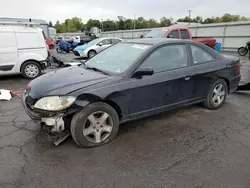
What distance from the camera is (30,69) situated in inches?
295

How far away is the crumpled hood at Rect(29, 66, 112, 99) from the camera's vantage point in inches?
110

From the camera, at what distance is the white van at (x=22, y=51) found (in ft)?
22.5

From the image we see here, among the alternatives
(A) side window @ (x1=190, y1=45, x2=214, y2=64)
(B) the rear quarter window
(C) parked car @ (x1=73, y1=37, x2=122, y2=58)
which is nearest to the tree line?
(C) parked car @ (x1=73, y1=37, x2=122, y2=58)

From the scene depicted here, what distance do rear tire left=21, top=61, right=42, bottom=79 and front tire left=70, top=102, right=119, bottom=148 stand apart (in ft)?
18.3

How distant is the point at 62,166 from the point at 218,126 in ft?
9.08

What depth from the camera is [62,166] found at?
2574mm

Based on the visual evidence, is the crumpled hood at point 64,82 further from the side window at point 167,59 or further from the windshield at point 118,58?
the side window at point 167,59

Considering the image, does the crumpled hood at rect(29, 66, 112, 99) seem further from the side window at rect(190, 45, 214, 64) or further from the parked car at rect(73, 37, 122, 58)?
the parked car at rect(73, 37, 122, 58)

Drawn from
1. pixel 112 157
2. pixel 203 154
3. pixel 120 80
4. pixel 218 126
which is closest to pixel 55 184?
pixel 112 157

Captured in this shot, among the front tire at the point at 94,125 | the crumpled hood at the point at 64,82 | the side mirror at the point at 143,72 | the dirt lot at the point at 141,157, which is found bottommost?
the dirt lot at the point at 141,157

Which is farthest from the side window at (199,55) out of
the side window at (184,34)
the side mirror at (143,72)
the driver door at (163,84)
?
the side window at (184,34)

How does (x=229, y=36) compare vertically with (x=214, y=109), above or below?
above

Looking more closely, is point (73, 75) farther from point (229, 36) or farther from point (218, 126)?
point (229, 36)

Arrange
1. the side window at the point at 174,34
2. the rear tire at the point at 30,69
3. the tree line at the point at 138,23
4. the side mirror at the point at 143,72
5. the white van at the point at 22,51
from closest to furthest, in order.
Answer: the side mirror at the point at 143,72 → the white van at the point at 22,51 → the rear tire at the point at 30,69 → the side window at the point at 174,34 → the tree line at the point at 138,23
